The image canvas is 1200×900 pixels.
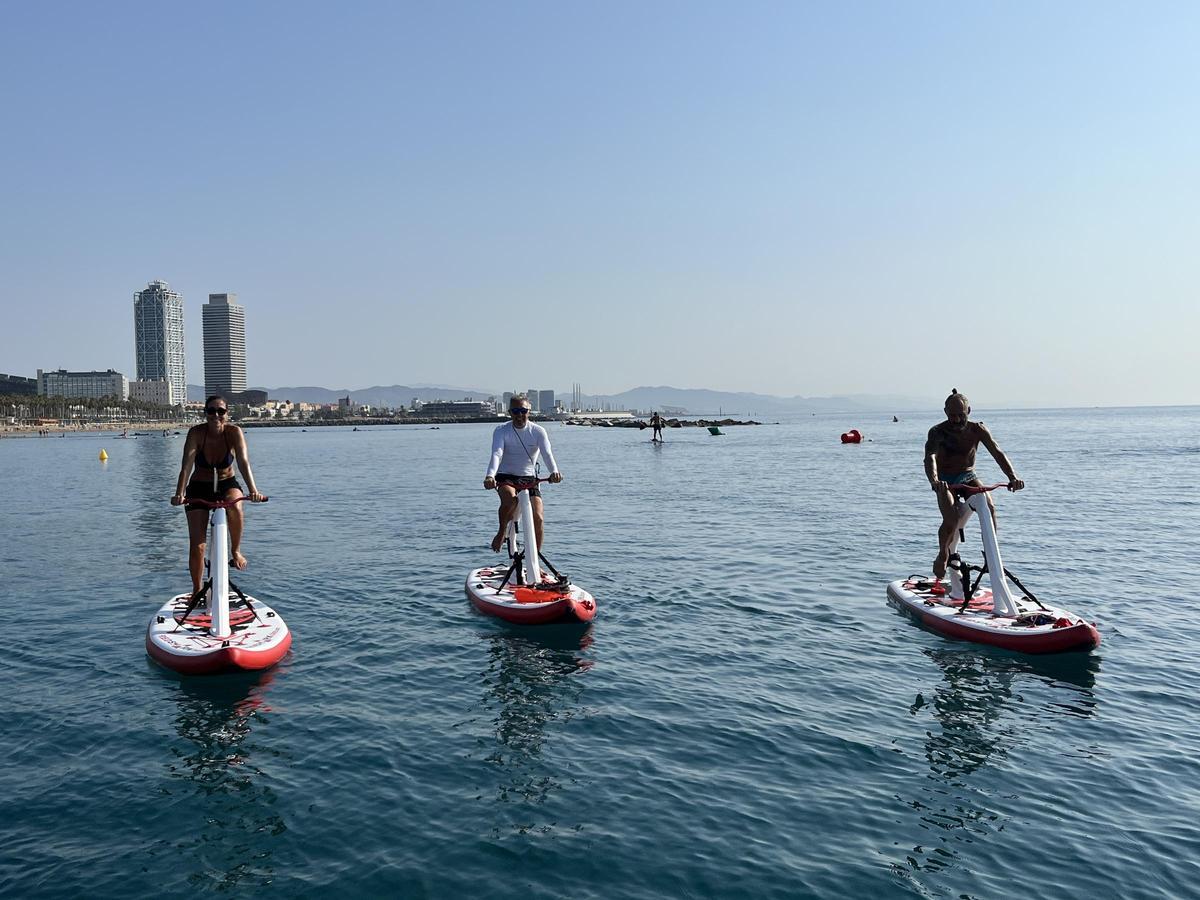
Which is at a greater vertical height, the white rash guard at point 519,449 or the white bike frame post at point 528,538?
the white rash guard at point 519,449

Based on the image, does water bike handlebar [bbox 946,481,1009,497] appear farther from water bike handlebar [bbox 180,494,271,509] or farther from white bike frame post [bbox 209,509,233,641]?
white bike frame post [bbox 209,509,233,641]

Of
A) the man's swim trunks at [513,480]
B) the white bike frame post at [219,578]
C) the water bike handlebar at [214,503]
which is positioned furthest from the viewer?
the man's swim trunks at [513,480]

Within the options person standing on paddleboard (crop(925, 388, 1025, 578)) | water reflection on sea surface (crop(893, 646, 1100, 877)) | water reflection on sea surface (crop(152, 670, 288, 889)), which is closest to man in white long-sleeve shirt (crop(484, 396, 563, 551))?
water reflection on sea surface (crop(152, 670, 288, 889))

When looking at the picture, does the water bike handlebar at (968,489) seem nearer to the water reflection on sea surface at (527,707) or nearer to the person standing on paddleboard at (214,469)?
the water reflection on sea surface at (527,707)

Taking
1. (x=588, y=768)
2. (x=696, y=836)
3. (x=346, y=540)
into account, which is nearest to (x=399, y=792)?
(x=588, y=768)

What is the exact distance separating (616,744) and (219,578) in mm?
6209

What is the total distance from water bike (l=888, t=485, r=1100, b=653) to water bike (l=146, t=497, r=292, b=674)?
33.1ft

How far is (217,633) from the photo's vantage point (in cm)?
1165

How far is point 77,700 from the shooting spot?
10609 mm

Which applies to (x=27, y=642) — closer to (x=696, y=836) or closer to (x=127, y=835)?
(x=127, y=835)

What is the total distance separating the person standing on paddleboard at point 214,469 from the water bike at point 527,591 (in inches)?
166

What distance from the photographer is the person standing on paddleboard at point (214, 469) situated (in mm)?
11656

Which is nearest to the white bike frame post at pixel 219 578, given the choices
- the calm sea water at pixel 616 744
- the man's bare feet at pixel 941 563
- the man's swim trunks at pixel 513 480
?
the calm sea water at pixel 616 744

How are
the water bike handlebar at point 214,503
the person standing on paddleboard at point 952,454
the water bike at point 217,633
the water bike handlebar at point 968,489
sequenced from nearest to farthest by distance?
the water bike at point 217,633, the water bike handlebar at point 214,503, the water bike handlebar at point 968,489, the person standing on paddleboard at point 952,454
